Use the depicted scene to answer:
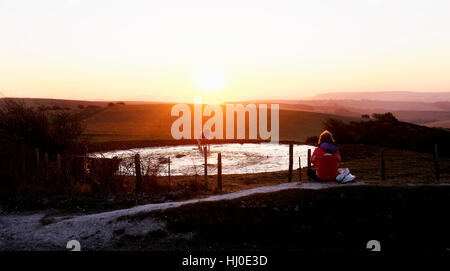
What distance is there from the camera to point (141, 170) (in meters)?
15.8

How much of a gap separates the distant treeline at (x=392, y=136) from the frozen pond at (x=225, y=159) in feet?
27.1

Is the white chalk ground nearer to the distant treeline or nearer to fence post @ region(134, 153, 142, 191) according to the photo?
fence post @ region(134, 153, 142, 191)

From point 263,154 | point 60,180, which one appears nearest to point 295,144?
point 263,154

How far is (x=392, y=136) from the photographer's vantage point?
3803 centimetres

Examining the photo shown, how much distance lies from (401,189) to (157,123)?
52288 millimetres

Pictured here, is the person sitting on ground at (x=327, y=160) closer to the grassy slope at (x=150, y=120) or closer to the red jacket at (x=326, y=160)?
the red jacket at (x=326, y=160)

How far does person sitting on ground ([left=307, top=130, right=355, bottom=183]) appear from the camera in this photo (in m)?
10.1

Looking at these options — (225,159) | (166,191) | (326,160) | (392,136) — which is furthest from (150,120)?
(326,160)

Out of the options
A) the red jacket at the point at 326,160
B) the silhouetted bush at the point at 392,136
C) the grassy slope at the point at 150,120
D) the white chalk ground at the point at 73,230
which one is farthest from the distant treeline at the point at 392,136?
the white chalk ground at the point at 73,230

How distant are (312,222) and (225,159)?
1737cm

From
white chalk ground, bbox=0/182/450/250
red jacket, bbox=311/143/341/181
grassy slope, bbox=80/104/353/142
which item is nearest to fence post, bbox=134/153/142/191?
white chalk ground, bbox=0/182/450/250

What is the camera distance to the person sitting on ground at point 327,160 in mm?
10086
